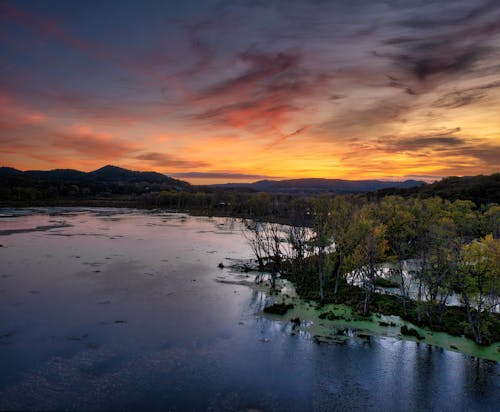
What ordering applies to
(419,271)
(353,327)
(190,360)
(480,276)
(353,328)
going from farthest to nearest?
(419,271) → (353,327) → (353,328) → (480,276) → (190,360)

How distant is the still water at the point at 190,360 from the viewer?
1602 cm

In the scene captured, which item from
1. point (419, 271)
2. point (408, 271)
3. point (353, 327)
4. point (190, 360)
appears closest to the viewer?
point (190, 360)

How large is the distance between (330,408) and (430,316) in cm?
1539

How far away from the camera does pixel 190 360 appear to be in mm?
19469

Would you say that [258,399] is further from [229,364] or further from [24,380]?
[24,380]

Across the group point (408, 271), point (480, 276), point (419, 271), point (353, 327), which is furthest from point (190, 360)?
point (408, 271)

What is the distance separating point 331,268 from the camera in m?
36.8

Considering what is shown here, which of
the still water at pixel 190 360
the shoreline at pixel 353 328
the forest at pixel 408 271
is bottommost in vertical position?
the still water at pixel 190 360

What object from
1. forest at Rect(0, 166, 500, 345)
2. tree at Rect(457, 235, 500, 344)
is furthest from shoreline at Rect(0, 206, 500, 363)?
tree at Rect(457, 235, 500, 344)

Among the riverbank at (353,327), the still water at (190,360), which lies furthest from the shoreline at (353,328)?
the still water at (190,360)

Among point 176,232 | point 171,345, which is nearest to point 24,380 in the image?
point 171,345

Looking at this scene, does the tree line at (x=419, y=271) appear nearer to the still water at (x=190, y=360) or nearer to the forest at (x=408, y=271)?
the forest at (x=408, y=271)

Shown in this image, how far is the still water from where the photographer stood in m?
16.0

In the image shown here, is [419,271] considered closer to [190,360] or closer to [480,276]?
[480,276]
